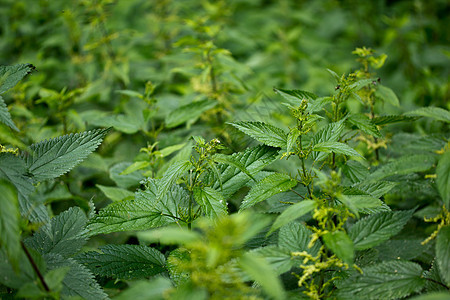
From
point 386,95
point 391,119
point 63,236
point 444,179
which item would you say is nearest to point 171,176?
point 63,236

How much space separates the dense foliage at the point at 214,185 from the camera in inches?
44.5

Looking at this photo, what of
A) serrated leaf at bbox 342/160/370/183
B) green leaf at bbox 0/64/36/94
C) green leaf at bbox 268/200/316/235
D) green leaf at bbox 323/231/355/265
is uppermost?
green leaf at bbox 0/64/36/94

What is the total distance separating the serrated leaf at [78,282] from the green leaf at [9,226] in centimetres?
30

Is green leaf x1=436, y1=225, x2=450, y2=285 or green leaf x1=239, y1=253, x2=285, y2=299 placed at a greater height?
green leaf x1=239, y1=253, x2=285, y2=299

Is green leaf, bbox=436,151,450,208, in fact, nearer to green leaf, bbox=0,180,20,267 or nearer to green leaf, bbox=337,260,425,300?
green leaf, bbox=337,260,425,300

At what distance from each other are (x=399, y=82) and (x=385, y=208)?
3.07m

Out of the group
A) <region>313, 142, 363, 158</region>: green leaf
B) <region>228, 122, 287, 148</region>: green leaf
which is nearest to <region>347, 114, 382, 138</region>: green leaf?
<region>313, 142, 363, 158</region>: green leaf

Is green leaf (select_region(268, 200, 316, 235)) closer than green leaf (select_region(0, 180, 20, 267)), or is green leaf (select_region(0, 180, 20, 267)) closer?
green leaf (select_region(0, 180, 20, 267))

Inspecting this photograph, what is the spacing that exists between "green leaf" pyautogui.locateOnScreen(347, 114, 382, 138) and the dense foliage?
11 millimetres

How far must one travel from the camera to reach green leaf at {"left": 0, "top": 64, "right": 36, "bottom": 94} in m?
1.33

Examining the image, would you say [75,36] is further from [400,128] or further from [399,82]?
[399,82]

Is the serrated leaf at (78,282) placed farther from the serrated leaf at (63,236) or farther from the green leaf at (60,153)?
the green leaf at (60,153)

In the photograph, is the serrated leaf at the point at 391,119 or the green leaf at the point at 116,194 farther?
the green leaf at the point at 116,194

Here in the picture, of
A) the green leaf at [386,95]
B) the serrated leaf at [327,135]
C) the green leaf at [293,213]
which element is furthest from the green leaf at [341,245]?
the green leaf at [386,95]
